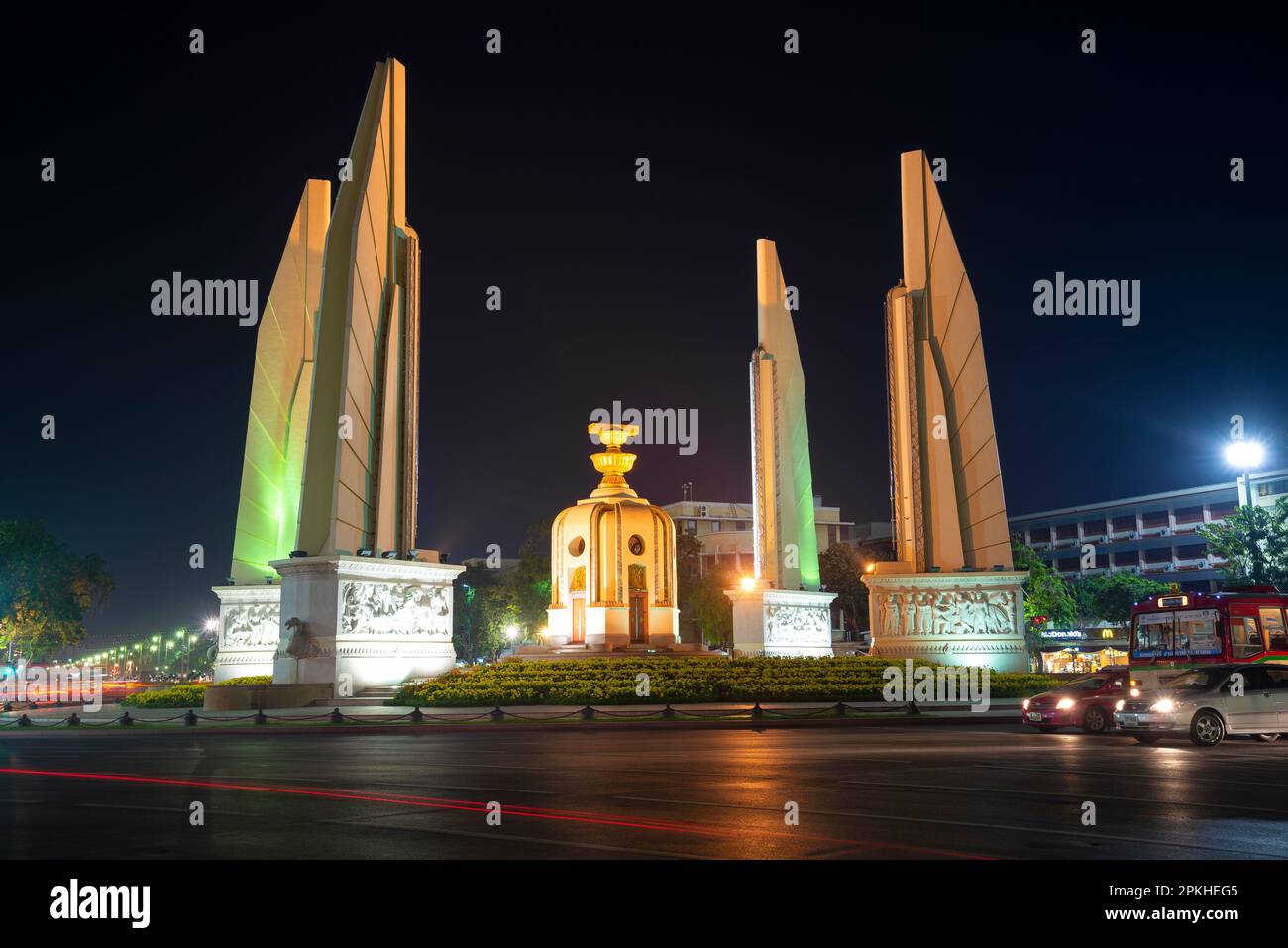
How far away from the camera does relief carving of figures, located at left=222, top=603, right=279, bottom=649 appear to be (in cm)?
3816

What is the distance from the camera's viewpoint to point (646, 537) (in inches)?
1890

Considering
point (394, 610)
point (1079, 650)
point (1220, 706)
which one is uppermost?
point (394, 610)

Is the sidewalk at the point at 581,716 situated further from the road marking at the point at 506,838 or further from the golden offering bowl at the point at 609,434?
the golden offering bowl at the point at 609,434

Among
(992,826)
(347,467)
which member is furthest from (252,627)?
(992,826)

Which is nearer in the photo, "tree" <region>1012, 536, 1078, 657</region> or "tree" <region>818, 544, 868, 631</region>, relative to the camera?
"tree" <region>1012, 536, 1078, 657</region>

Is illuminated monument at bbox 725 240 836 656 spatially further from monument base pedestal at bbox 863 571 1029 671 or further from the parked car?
the parked car

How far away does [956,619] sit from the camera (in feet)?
126

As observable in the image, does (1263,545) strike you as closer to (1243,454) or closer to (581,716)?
(1243,454)

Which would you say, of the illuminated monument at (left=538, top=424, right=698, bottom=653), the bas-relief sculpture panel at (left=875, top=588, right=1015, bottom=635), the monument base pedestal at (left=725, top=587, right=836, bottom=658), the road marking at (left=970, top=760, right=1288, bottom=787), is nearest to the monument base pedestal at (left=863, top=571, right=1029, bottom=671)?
the bas-relief sculpture panel at (left=875, top=588, right=1015, bottom=635)

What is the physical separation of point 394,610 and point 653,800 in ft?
75.1

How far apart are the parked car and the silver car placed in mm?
2938
